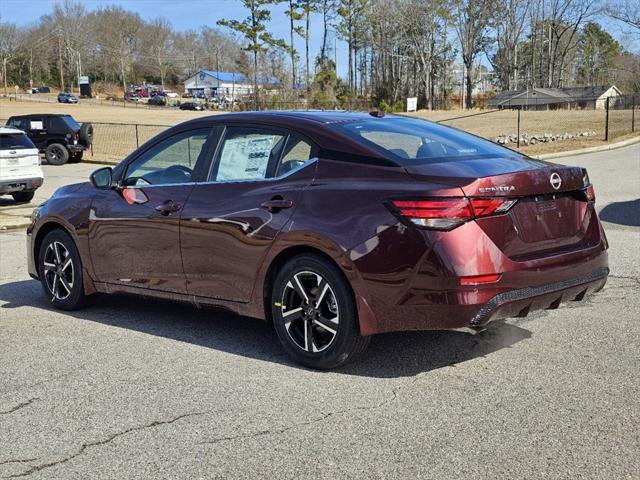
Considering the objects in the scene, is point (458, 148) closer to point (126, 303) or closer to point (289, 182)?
point (289, 182)

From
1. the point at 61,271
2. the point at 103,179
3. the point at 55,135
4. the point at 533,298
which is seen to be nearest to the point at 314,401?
the point at 533,298

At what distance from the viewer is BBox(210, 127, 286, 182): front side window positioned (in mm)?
5344

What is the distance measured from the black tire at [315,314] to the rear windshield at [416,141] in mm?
843

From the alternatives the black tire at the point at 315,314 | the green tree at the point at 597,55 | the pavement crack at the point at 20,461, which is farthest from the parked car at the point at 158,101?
the pavement crack at the point at 20,461

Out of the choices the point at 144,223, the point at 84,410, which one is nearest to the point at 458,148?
the point at 144,223

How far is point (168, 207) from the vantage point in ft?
18.9

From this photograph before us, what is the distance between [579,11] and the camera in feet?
341

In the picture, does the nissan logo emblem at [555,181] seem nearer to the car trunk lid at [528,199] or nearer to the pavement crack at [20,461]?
the car trunk lid at [528,199]

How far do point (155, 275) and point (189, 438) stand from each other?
2194 mm

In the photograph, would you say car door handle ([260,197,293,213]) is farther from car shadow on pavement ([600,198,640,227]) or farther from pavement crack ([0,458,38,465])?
car shadow on pavement ([600,198,640,227])

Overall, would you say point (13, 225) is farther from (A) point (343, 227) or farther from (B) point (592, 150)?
(B) point (592, 150)

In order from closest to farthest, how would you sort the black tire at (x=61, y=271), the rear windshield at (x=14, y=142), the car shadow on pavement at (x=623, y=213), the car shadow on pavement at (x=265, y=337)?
the car shadow on pavement at (x=265, y=337), the black tire at (x=61, y=271), the car shadow on pavement at (x=623, y=213), the rear windshield at (x=14, y=142)

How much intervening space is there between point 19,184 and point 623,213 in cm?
1119

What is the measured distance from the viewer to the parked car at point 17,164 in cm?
1528
